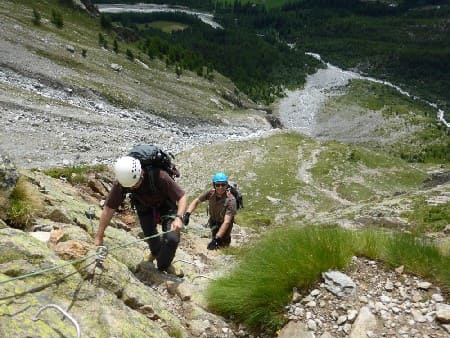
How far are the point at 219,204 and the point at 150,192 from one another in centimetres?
353

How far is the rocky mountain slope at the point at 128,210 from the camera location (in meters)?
5.86

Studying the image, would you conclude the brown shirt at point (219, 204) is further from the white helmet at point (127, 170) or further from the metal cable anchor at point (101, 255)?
the metal cable anchor at point (101, 255)

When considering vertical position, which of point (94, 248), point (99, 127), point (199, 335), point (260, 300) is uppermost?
point (94, 248)

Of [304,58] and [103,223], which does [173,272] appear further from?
[304,58]

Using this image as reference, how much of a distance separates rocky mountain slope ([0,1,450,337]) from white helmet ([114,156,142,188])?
42.6 inches

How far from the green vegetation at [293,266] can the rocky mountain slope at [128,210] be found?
0.18 m

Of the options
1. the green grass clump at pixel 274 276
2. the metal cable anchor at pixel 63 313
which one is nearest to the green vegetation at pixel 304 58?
the green grass clump at pixel 274 276

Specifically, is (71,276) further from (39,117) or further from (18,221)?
(39,117)

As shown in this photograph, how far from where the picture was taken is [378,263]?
23.8 feet

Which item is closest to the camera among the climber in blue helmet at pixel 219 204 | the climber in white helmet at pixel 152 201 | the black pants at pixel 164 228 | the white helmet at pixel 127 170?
the white helmet at pixel 127 170

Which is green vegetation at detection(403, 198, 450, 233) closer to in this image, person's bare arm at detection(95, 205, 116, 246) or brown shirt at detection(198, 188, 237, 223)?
brown shirt at detection(198, 188, 237, 223)

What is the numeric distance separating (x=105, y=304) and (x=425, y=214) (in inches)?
753

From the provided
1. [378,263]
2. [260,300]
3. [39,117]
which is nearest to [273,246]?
[260,300]

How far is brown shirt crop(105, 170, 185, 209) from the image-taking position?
7.25 m
